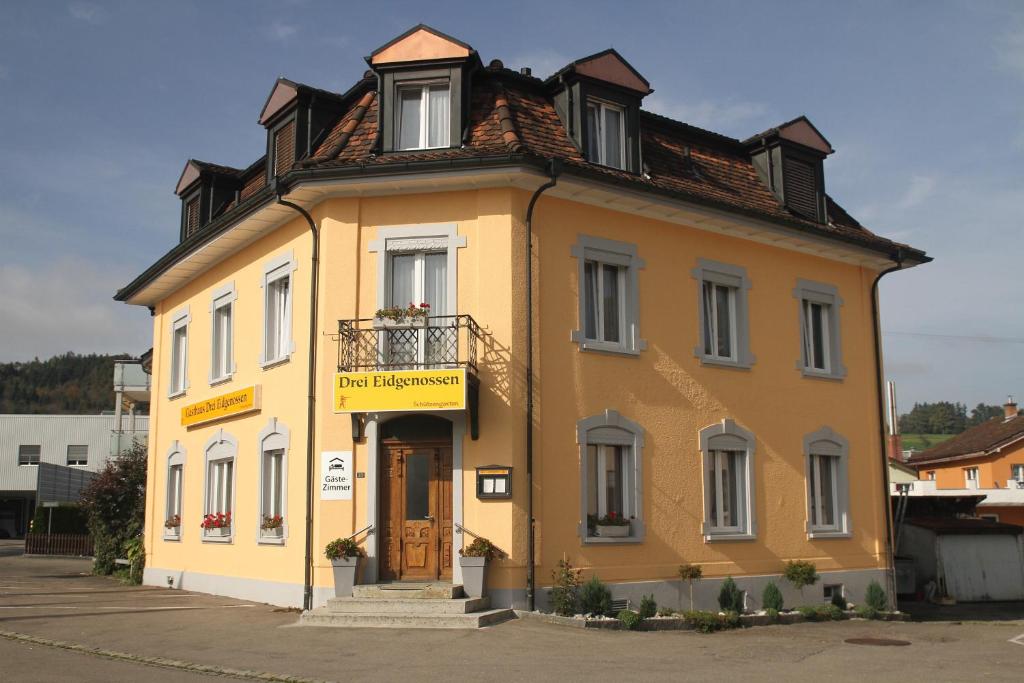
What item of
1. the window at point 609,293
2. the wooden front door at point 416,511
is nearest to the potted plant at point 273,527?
the wooden front door at point 416,511

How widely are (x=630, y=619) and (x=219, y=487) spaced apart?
359 inches

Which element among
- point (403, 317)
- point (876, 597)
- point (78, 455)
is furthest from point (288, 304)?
point (78, 455)

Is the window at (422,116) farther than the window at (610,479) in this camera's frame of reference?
Yes

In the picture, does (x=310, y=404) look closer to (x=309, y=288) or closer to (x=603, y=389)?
(x=309, y=288)

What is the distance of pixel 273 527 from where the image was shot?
54.3 ft

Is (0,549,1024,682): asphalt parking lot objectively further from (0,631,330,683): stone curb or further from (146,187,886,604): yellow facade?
(146,187,886,604): yellow facade

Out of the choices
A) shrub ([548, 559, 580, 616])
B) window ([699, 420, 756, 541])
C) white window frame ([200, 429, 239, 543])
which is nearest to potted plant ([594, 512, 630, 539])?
shrub ([548, 559, 580, 616])

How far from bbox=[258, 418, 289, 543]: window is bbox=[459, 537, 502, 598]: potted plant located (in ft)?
12.0

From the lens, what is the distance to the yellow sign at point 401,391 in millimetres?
14227

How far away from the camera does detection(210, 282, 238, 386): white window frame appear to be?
19.3 m

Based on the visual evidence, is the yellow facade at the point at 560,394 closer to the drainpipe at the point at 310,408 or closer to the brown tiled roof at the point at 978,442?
the drainpipe at the point at 310,408

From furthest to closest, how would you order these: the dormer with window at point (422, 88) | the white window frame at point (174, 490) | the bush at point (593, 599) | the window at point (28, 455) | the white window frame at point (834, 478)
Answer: the window at point (28, 455) → the white window frame at point (174, 490) → the white window frame at point (834, 478) → the dormer with window at point (422, 88) → the bush at point (593, 599)

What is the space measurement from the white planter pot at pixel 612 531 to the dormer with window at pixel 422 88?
257 inches

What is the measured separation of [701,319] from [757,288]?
1.71 meters
